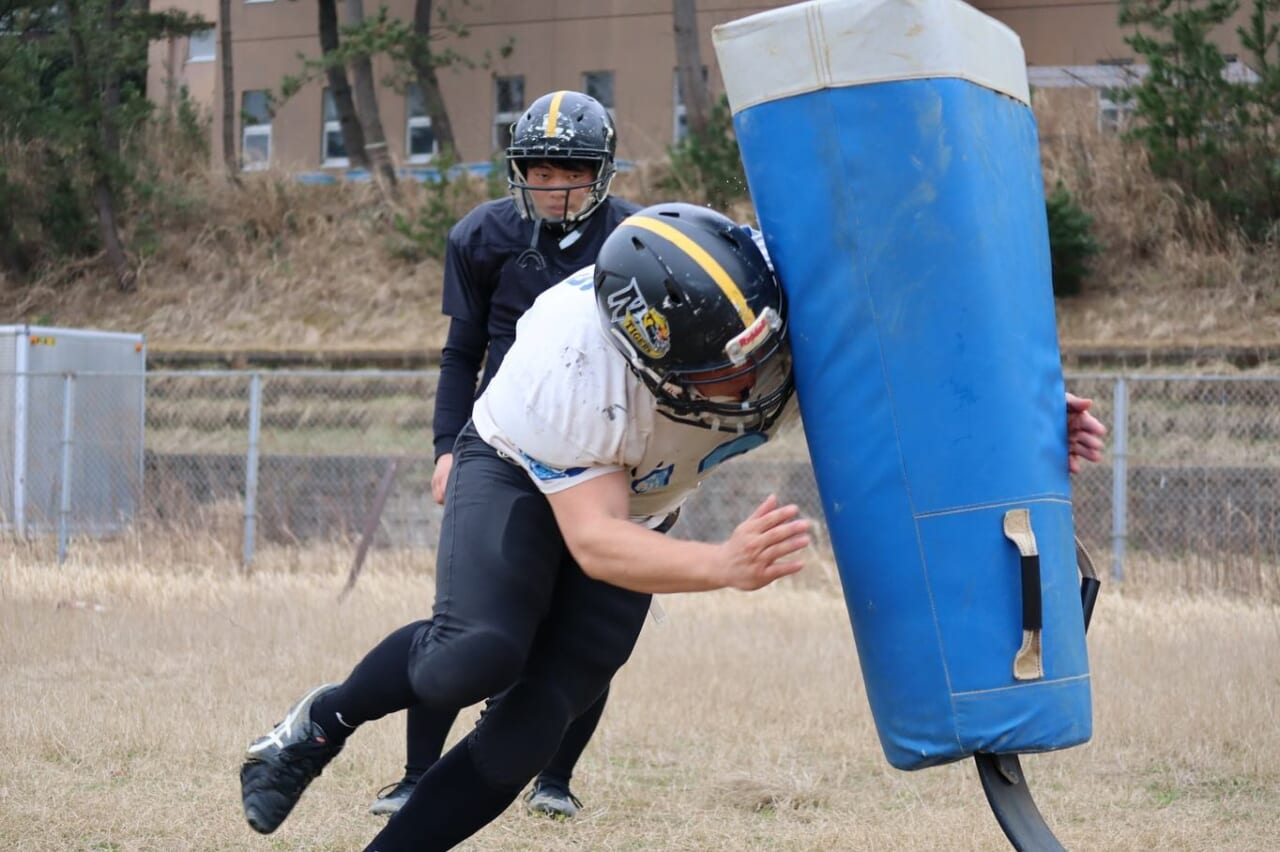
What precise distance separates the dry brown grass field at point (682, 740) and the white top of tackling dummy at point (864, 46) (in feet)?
7.19

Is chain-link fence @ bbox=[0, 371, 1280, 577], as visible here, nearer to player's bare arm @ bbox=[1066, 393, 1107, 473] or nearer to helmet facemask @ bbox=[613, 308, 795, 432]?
player's bare arm @ bbox=[1066, 393, 1107, 473]

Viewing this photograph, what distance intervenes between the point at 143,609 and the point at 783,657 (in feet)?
12.8

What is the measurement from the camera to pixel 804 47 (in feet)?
9.96

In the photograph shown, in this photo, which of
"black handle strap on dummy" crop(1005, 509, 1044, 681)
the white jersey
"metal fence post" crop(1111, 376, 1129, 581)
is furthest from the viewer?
"metal fence post" crop(1111, 376, 1129, 581)

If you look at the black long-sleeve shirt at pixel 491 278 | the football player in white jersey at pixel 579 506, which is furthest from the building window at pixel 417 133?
the football player in white jersey at pixel 579 506

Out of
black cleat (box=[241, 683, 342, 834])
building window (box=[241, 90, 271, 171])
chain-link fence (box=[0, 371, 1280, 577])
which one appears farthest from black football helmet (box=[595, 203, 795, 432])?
building window (box=[241, 90, 271, 171])

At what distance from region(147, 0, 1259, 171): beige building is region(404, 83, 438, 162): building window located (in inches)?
0.9

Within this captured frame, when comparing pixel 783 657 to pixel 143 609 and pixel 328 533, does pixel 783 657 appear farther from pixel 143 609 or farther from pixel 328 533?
pixel 328 533

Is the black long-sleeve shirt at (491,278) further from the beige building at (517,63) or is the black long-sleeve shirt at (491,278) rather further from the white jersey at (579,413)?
the beige building at (517,63)

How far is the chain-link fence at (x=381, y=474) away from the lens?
11273mm

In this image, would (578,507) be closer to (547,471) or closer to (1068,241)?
(547,471)

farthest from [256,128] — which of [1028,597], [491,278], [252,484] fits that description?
[1028,597]

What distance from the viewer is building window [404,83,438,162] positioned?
28.0 m

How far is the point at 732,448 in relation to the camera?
3.43 metres
